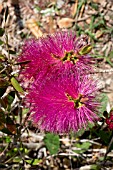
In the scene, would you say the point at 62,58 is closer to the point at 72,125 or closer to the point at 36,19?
the point at 72,125

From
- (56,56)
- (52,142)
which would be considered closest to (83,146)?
(52,142)

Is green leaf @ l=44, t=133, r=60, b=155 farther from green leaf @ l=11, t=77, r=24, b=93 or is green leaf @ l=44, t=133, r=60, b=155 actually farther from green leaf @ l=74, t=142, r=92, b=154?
green leaf @ l=11, t=77, r=24, b=93

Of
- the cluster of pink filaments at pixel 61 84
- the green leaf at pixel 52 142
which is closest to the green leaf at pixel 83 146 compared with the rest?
the green leaf at pixel 52 142

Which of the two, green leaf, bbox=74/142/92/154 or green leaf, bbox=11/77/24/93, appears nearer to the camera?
green leaf, bbox=11/77/24/93

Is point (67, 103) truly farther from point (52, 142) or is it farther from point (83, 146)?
point (83, 146)

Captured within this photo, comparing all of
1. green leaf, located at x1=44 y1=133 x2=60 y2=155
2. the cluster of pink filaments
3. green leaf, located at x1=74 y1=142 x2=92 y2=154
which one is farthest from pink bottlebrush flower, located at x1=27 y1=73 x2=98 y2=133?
green leaf, located at x1=74 y1=142 x2=92 y2=154

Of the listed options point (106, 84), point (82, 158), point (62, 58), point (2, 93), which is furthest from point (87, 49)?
point (106, 84)
